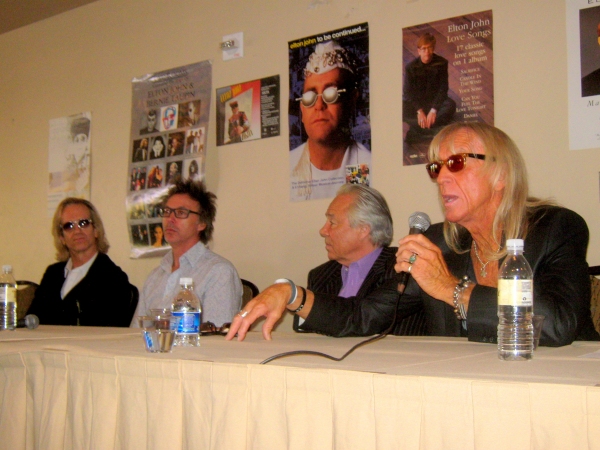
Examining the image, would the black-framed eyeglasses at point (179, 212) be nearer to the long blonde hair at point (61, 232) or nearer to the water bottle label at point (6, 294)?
the long blonde hair at point (61, 232)

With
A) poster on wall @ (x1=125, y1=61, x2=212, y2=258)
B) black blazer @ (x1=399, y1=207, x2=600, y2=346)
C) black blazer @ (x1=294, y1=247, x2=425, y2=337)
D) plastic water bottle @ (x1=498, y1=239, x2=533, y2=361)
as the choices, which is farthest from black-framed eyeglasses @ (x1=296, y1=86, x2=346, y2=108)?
plastic water bottle @ (x1=498, y1=239, x2=533, y2=361)

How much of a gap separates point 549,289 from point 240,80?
256cm

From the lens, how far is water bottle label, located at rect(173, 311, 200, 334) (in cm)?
177

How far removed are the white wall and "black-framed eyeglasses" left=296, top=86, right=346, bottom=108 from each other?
163 mm

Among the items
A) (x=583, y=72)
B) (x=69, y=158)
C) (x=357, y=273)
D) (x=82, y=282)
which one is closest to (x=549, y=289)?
(x=357, y=273)

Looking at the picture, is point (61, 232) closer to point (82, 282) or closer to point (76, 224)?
point (76, 224)

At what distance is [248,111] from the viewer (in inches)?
146

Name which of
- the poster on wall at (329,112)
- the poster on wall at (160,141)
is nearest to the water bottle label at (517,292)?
the poster on wall at (329,112)

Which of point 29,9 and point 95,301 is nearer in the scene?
point 95,301

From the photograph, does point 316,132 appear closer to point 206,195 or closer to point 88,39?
point 206,195

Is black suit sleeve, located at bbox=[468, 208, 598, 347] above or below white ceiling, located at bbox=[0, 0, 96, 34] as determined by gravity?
below

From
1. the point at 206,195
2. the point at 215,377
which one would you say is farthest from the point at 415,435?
the point at 206,195

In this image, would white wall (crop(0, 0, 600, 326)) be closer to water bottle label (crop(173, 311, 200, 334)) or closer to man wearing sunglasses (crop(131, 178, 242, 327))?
man wearing sunglasses (crop(131, 178, 242, 327))

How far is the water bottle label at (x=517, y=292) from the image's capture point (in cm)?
131
